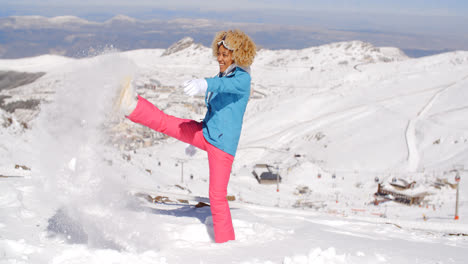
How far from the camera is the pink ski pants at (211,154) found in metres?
4.03

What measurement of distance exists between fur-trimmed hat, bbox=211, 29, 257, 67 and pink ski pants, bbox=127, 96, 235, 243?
2.74 ft

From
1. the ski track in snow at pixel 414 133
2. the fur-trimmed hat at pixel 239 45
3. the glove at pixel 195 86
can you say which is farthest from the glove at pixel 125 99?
the ski track in snow at pixel 414 133

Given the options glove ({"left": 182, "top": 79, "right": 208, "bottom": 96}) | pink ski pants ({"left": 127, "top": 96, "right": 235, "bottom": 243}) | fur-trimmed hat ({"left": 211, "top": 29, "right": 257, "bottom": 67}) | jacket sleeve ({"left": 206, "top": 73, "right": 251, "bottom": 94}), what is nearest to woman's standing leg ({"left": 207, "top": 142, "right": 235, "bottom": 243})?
pink ski pants ({"left": 127, "top": 96, "right": 235, "bottom": 243})

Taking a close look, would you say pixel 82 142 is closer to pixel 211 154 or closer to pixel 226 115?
pixel 211 154

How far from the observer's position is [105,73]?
3729 mm

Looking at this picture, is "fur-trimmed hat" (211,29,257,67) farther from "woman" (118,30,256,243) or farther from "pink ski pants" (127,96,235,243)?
"pink ski pants" (127,96,235,243)

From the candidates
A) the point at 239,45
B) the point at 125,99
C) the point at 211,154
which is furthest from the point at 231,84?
the point at 125,99

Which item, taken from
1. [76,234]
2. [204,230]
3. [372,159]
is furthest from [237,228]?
[372,159]

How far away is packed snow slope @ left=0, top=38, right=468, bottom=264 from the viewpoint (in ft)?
Result: 12.0

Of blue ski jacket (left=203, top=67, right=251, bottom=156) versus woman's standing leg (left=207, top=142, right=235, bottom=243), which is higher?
blue ski jacket (left=203, top=67, right=251, bottom=156)

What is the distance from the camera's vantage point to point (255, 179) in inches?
998

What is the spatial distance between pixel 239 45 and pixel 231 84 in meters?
0.53

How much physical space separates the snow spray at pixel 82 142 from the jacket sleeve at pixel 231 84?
2.69 feet

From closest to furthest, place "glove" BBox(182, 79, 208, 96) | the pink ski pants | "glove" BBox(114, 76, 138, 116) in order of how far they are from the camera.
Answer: "glove" BBox(182, 79, 208, 96)
"glove" BBox(114, 76, 138, 116)
the pink ski pants
